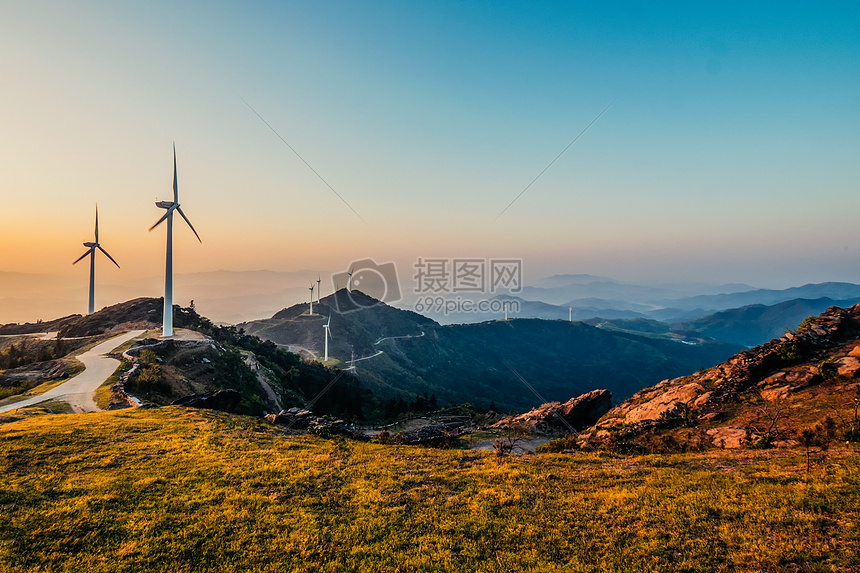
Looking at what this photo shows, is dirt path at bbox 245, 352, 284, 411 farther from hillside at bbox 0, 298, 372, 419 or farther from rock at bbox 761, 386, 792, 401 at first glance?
rock at bbox 761, 386, 792, 401

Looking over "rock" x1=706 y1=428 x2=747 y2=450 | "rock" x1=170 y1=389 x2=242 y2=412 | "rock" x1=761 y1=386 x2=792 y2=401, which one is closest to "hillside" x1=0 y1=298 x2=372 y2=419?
"rock" x1=170 y1=389 x2=242 y2=412

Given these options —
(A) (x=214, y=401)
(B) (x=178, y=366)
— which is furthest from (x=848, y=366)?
(B) (x=178, y=366)

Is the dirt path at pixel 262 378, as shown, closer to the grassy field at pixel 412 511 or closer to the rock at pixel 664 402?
the grassy field at pixel 412 511

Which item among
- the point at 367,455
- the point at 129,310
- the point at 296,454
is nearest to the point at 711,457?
the point at 367,455

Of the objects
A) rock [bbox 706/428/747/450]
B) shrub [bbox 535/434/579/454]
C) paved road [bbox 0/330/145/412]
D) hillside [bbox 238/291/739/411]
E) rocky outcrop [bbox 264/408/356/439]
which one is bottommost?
hillside [bbox 238/291/739/411]

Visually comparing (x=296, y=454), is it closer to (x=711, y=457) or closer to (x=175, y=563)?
(x=175, y=563)

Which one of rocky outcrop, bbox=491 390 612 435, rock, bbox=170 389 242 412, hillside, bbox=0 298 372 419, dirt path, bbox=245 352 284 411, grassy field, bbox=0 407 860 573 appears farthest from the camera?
dirt path, bbox=245 352 284 411
